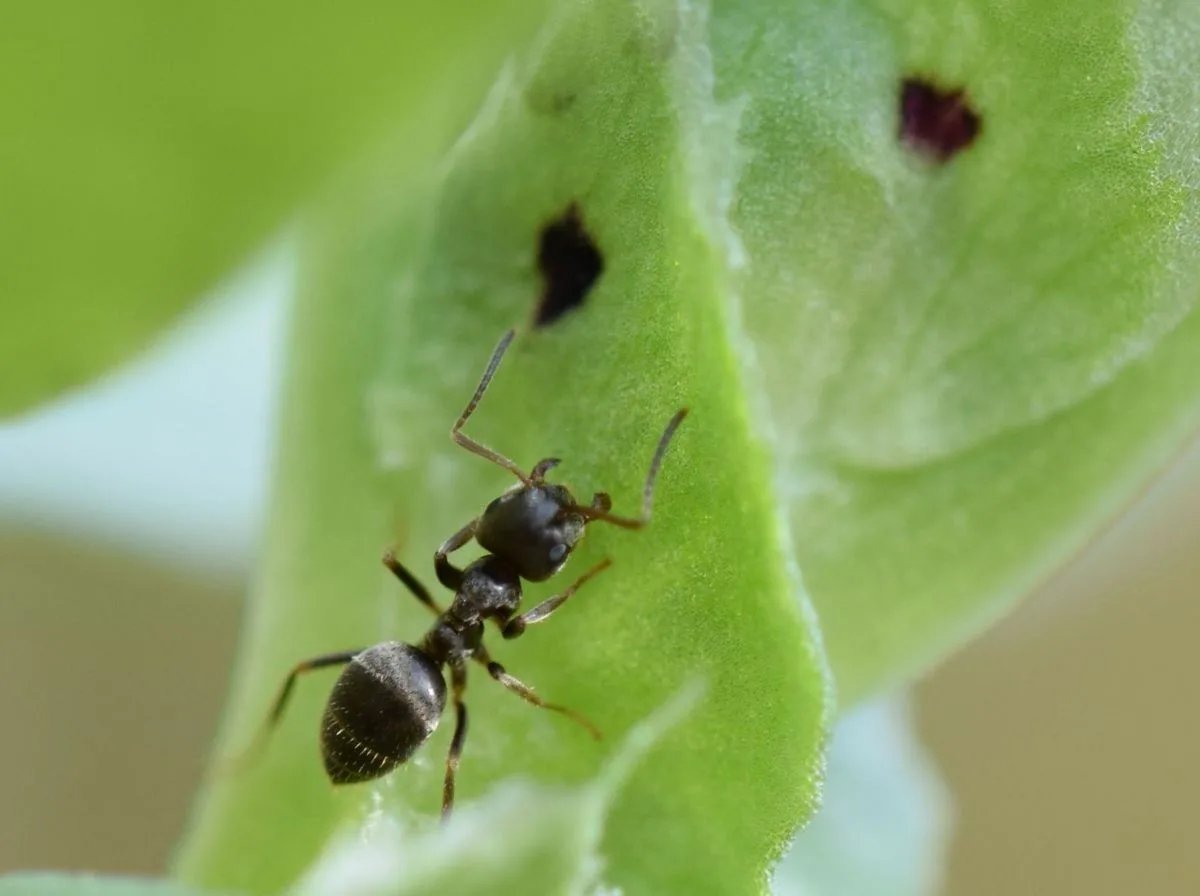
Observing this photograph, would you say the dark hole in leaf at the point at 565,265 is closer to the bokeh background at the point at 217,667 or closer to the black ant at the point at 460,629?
the black ant at the point at 460,629

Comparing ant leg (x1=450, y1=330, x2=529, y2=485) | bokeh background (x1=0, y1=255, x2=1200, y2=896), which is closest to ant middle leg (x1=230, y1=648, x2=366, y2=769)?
ant leg (x1=450, y1=330, x2=529, y2=485)

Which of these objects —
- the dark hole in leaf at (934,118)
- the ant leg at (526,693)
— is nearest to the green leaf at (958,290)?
the dark hole in leaf at (934,118)

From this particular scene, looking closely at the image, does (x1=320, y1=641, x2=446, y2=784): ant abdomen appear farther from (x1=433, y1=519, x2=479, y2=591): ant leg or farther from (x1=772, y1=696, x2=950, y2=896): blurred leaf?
(x1=772, y1=696, x2=950, y2=896): blurred leaf

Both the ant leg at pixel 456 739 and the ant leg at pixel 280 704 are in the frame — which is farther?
the ant leg at pixel 280 704

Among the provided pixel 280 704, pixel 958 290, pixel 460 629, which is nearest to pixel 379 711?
pixel 460 629

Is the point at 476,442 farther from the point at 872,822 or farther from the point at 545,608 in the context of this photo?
the point at 872,822

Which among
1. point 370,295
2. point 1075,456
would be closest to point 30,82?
point 370,295

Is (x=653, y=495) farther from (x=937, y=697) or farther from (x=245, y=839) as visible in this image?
(x=937, y=697)
